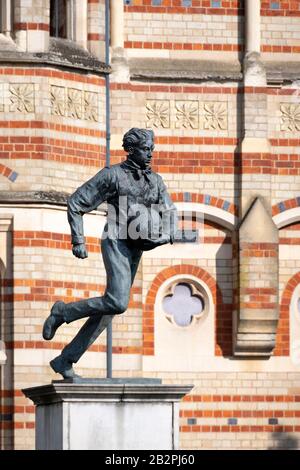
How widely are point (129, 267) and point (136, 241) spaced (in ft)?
0.81

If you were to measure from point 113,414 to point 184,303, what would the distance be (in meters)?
9.56

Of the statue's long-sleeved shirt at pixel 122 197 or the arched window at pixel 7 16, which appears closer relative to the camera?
the statue's long-sleeved shirt at pixel 122 197

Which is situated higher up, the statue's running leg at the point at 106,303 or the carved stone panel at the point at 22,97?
the carved stone panel at the point at 22,97

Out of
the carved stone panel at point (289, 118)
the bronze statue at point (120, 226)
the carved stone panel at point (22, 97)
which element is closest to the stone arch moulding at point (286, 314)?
the carved stone panel at point (289, 118)

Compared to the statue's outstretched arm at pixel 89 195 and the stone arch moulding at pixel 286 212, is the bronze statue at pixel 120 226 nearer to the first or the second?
the statue's outstretched arm at pixel 89 195

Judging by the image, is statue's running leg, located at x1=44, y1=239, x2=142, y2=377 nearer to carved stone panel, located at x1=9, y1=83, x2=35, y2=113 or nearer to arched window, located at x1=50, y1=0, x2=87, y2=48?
carved stone panel, located at x1=9, y1=83, x2=35, y2=113

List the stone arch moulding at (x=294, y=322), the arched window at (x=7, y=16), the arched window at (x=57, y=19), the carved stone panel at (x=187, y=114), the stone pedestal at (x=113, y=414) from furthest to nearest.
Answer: the stone arch moulding at (x=294, y=322) → the carved stone panel at (x=187, y=114) → the arched window at (x=57, y=19) → the arched window at (x=7, y=16) → the stone pedestal at (x=113, y=414)

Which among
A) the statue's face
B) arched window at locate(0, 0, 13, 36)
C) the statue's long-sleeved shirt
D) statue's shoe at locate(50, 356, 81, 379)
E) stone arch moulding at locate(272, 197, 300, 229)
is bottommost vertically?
statue's shoe at locate(50, 356, 81, 379)

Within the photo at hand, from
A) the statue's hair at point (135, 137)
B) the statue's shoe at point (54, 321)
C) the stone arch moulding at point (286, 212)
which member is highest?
the stone arch moulding at point (286, 212)

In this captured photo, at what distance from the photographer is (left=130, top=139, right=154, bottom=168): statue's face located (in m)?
21.5

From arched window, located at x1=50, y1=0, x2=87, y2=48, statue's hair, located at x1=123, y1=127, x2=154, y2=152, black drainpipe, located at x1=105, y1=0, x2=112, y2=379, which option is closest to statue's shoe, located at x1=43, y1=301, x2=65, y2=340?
statue's hair, located at x1=123, y1=127, x2=154, y2=152

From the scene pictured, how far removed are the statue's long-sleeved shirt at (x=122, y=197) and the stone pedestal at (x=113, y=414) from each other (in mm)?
1448

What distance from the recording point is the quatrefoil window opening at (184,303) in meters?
30.3

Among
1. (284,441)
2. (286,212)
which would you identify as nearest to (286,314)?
(286,212)
